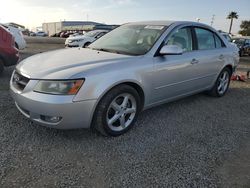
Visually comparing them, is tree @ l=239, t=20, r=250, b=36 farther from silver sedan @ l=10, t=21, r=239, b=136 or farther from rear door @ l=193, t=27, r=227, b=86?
silver sedan @ l=10, t=21, r=239, b=136

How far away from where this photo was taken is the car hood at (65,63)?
297 cm

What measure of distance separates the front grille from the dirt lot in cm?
61

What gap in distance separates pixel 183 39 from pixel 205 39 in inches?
29.4

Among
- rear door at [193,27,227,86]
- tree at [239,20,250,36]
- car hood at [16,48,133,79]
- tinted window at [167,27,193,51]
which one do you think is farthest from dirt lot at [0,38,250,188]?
tree at [239,20,250,36]

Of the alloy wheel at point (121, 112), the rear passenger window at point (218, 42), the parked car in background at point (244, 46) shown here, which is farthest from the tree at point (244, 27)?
the alloy wheel at point (121, 112)

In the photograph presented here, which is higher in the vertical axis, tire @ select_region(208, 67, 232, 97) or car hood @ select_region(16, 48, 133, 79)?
car hood @ select_region(16, 48, 133, 79)

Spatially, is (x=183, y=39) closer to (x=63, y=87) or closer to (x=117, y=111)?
(x=117, y=111)

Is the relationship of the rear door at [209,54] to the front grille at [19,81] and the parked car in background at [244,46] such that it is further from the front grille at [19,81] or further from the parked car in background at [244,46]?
the parked car in background at [244,46]

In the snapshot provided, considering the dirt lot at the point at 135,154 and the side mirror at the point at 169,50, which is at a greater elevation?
the side mirror at the point at 169,50

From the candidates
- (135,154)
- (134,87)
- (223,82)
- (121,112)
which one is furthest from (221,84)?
(135,154)

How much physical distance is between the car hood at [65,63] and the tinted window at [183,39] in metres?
1.00

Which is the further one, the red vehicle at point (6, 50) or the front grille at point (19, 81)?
the red vehicle at point (6, 50)

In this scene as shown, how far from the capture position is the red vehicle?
5977 millimetres

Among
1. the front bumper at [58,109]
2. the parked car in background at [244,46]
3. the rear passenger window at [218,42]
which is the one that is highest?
the rear passenger window at [218,42]
